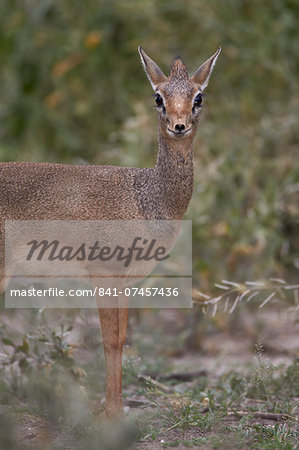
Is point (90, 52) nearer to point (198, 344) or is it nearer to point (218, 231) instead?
point (218, 231)

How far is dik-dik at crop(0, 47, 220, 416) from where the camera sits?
178 inches

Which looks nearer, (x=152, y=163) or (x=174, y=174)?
(x=174, y=174)

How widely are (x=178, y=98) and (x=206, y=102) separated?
4.79 m

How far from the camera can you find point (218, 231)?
744 cm

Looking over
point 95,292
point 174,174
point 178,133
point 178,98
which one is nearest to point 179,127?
point 178,133

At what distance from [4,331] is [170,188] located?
184 cm

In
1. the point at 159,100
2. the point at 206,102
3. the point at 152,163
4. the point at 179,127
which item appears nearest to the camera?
the point at 179,127

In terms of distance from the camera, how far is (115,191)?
4598 millimetres

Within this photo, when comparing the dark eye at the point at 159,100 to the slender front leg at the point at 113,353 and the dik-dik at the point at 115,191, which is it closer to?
the dik-dik at the point at 115,191

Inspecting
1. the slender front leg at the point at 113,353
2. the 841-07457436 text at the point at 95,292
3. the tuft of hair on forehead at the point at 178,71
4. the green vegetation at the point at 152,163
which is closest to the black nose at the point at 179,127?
the tuft of hair on forehead at the point at 178,71

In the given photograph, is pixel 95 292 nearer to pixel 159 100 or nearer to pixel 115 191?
pixel 115 191

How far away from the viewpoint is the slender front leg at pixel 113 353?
4562mm

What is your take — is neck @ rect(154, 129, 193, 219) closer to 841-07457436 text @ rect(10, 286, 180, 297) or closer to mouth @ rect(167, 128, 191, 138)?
mouth @ rect(167, 128, 191, 138)

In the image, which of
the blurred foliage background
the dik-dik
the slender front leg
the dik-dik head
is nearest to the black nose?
the dik-dik head
